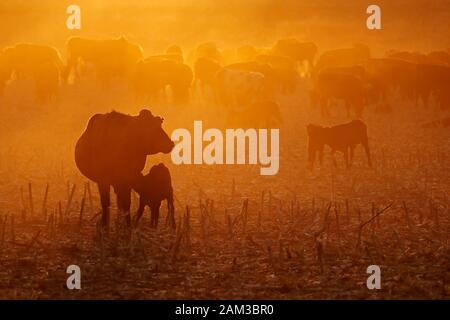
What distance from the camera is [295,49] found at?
4066 centimetres

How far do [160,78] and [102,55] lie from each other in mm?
4345

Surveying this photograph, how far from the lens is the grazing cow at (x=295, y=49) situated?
132 ft

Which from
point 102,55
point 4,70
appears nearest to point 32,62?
point 4,70

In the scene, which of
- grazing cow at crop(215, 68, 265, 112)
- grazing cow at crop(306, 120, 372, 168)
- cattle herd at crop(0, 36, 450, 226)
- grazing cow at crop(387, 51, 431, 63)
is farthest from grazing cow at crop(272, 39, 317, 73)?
grazing cow at crop(306, 120, 372, 168)

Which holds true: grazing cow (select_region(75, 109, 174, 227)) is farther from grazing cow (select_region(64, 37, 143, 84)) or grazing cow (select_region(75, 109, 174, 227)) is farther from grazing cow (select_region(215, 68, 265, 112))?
grazing cow (select_region(64, 37, 143, 84))

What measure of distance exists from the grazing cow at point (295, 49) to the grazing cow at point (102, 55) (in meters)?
11.6

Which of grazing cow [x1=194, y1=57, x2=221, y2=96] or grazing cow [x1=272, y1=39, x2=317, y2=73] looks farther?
grazing cow [x1=272, y1=39, x2=317, y2=73]

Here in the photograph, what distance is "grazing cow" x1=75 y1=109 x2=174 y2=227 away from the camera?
35.4 feet

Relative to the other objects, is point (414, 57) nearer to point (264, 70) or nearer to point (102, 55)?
point (264, 70)

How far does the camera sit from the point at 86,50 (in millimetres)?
31328

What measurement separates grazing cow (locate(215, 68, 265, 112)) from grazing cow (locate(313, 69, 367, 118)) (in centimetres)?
314

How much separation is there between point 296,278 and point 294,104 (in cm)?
2004

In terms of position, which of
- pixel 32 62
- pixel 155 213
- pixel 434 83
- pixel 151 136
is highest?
pixel 32 62

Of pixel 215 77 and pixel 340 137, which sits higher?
pixel 215 77
